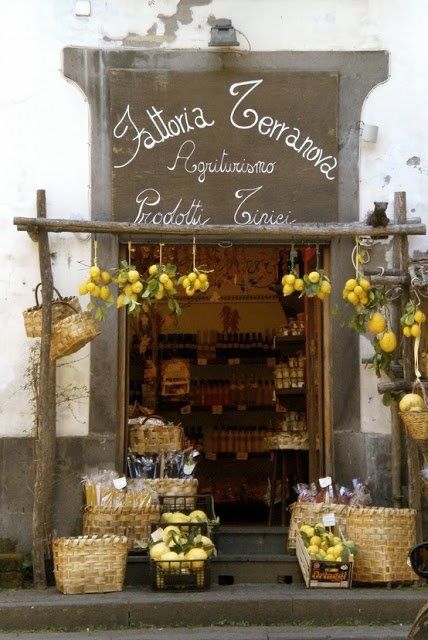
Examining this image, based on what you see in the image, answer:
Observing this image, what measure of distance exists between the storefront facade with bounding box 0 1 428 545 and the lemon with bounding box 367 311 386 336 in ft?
2.26

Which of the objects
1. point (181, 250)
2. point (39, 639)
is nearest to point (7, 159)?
point (181, 250)

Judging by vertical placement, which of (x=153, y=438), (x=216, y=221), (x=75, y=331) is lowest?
(x=153, y=438)

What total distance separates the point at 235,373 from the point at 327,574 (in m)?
4.86

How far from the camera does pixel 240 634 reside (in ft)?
26.0

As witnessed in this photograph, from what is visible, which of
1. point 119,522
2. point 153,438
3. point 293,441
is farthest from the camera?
point 293,441

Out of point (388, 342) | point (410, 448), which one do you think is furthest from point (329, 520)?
point (388, 342)

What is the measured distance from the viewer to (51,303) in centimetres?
885

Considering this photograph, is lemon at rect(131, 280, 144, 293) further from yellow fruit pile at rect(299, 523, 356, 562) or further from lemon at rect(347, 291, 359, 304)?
yellow fruit pile at rect(299, 523, 356, 562)

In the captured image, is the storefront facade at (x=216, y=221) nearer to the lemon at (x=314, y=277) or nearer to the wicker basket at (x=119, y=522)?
the wicker basket at (x=119, y=522)

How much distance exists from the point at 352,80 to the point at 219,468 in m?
5.51

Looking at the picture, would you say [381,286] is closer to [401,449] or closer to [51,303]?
[401,449]

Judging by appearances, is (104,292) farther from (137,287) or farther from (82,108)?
(82,108)

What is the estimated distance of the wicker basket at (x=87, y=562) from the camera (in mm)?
8453

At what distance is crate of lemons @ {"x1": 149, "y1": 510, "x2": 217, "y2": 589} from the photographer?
843cm
